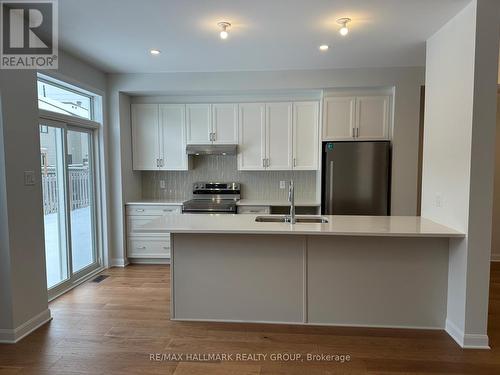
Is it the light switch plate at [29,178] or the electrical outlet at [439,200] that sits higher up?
the light switch plate at [29,178]

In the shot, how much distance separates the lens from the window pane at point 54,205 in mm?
3398

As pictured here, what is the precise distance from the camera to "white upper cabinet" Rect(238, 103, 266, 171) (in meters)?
4.59

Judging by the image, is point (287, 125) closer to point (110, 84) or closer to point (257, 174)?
point (257, 174)

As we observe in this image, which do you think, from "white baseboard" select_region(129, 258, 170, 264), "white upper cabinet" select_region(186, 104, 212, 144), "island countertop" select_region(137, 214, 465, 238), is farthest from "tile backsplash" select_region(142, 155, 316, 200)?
"island countertop" select_region(137, 214, 465, 238)

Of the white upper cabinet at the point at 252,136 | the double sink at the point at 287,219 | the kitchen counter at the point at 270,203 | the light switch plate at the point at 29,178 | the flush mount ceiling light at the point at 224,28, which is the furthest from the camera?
the white upper cabinet at the point at 252,136

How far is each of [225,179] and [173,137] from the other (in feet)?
3.32

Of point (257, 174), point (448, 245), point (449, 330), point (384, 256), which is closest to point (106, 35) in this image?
point (257, 174)

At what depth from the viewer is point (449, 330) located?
8.80 ft

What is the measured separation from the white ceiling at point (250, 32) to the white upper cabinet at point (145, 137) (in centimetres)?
75

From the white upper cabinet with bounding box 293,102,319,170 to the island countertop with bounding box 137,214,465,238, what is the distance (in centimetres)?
161

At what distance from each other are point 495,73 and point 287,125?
2.58 metres

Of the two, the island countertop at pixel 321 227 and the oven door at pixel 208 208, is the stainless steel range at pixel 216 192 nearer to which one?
the oven door at pixel 208 208

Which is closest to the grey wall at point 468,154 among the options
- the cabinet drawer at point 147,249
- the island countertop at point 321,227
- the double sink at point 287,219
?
the island countertop at point 321,227

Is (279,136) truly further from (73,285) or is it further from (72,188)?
(73,285)
